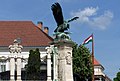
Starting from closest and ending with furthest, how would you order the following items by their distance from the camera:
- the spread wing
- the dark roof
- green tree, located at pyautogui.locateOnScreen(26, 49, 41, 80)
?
the spread wing
green tree, located at pyautogui.locateOnScreen(26, 49, 41, 80)
the dark roof

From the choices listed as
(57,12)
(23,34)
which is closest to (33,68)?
(57,12)

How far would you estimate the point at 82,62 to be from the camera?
52.4 meters

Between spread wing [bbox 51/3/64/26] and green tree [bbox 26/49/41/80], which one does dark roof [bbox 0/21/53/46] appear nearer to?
green tree [bbox 26/49/41/80]

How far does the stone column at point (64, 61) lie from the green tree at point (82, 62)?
26.7m

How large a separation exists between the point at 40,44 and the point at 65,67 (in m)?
35.9

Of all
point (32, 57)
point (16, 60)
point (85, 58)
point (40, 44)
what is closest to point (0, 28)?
point (40, 44)

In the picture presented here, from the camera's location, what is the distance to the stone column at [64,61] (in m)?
24.2

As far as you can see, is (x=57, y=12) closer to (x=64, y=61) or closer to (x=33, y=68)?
(x=64, y=61)

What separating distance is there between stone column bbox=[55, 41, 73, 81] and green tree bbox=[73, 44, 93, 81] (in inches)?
1049

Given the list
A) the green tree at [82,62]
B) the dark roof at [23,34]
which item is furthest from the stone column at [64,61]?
the dark roof at [23,34]

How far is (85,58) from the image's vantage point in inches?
2100

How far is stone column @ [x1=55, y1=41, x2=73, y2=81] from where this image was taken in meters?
24.2

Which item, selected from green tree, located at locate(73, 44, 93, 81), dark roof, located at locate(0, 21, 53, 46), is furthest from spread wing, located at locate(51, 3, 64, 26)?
dark roof, located at locate(0, 21, 53, 46)

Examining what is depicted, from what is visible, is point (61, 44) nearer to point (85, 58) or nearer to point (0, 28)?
point (85, 58)
